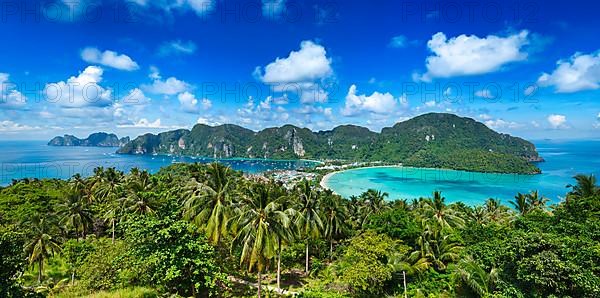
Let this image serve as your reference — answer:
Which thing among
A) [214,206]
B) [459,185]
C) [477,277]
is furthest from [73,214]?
[459,185]

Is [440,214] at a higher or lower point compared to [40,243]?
higher

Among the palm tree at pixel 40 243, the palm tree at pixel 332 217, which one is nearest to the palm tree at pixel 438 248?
the palm tree at pixel 332 217

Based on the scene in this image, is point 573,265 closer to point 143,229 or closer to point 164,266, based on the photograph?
point 164,266

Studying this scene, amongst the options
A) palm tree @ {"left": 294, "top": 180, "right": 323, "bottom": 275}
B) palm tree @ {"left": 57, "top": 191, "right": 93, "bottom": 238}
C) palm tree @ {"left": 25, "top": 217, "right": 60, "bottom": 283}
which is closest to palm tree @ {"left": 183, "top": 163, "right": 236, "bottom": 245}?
palm tree @ {"left": 294, "top": 180, "right": 323, "bottom": 275}

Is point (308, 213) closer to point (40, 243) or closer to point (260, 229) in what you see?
point (260, 229)

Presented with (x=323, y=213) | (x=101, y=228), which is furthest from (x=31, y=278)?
(x=323, y=213)

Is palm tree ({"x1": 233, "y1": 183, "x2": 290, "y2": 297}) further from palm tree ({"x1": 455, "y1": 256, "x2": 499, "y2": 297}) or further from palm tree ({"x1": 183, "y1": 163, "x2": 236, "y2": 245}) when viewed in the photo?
palm tree ({"x1": 455, "y1": 256, "x2": 499, "y2": 297})
